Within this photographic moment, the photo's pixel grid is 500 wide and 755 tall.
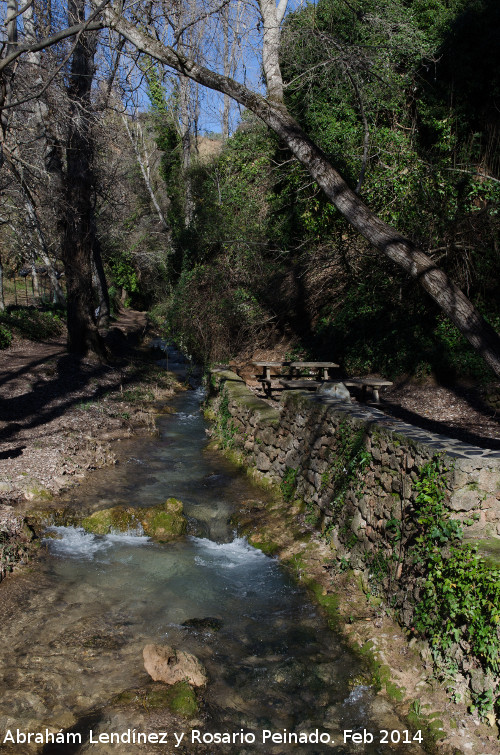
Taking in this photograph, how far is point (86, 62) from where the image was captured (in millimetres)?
12891

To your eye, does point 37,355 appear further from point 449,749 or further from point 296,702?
point 449,749

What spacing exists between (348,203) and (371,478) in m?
3.60

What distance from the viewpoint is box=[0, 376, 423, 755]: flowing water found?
3807 millimetres

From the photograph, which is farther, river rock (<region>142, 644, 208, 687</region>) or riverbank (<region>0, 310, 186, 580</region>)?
riverbank (<region>0, 310, 186, 580</region>)

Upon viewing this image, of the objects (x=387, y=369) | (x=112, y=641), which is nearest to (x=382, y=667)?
(x=112, y=641)

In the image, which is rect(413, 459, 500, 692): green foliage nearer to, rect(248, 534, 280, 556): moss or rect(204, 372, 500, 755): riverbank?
rect(204, 372, 500, 755): riverbank

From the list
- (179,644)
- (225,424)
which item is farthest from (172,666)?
(225,424)

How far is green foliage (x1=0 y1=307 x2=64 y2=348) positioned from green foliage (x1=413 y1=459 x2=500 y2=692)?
1448 cm

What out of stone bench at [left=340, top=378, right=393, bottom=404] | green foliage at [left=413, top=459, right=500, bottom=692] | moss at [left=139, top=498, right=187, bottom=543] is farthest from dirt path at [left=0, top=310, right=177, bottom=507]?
green foliage at [left=413, top=459, right=500, bottom=692]

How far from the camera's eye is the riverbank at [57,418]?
7199 millimetres

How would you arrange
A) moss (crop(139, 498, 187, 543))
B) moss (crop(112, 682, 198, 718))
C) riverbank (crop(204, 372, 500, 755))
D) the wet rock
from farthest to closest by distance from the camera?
moss (crop(139, 498, 187, 543)), the wet rock, moss (crop(112, 682, 198, 718)), riverbank (crop(204, 372, 500, 755))

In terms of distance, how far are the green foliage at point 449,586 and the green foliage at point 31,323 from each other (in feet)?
47.5

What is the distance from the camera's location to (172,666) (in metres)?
4.20

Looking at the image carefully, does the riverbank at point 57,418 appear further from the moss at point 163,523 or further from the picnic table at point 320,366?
the picnic table at point 320,366
